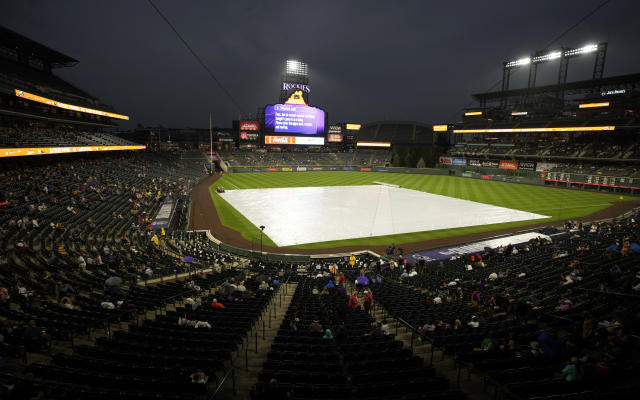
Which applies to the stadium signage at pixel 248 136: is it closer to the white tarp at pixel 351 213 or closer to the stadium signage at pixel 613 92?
the white tarp at pixel 351 213

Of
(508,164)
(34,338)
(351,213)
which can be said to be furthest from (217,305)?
(508,164)

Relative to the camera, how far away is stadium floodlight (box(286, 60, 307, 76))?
289 feet

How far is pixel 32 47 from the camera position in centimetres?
4675

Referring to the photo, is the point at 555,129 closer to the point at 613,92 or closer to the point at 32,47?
the point at 613,92

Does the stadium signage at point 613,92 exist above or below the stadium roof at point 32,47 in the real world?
above

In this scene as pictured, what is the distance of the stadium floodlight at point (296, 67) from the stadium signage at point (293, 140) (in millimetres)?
23232

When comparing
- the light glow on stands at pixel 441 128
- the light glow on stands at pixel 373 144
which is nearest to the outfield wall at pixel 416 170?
the light glow on stands at pixel 373 144

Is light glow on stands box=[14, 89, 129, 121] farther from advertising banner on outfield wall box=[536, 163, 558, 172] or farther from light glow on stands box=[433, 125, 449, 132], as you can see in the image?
light glow on stands box=[433, 125, 449, 132]

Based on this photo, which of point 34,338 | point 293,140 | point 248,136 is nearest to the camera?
point 34,338

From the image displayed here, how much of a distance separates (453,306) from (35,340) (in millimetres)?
12395

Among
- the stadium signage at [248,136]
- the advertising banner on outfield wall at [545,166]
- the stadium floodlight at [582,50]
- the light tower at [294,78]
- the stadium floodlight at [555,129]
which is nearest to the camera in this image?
the advertising banner on outfield wall at [545,166]

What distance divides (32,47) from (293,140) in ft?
167

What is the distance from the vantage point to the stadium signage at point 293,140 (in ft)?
251

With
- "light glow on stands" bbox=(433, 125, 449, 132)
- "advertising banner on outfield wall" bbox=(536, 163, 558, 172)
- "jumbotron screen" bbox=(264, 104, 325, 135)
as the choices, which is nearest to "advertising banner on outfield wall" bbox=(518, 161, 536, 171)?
"advertising banner on outfield wall" bbox=(536, 163, 558, 172)
